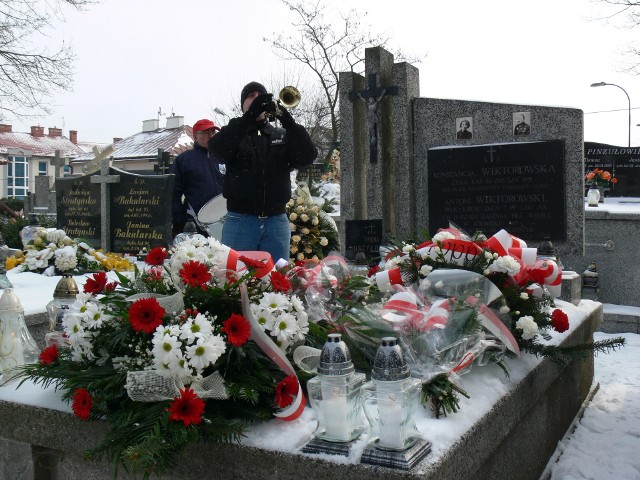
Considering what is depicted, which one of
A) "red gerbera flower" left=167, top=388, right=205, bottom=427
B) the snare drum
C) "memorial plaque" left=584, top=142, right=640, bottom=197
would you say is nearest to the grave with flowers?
"red gerbera flower" left=167, top=388, right=205, bottom=427

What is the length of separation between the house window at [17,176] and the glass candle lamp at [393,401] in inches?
2105

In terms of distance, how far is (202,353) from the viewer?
1.78 m

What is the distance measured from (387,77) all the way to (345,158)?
0.89m

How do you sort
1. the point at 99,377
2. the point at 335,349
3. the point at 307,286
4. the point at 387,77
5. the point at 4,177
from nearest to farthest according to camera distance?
the point at 335,349 < the point at 99,377 < the point at 307,286 < the point at 387,77 < the point at 4,177

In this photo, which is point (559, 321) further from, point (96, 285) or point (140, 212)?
point (140, 212)

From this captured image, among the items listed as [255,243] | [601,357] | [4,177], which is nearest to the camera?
[255,243]

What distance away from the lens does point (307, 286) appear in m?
2.54

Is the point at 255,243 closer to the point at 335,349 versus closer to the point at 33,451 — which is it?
the point at 33,451

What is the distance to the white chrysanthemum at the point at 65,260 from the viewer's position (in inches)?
208

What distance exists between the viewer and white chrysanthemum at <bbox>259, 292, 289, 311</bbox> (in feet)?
6.69

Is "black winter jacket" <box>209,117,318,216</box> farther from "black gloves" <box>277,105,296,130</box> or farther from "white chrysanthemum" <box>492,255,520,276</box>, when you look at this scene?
"white chrysanthemum" <box>492,255,520,276</box>

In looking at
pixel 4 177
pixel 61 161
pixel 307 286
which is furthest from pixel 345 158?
pixel 4 177

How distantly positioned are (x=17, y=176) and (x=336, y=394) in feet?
178

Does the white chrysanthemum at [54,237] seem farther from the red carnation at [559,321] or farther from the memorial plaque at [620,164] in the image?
the memorial plaque at [620,164]
